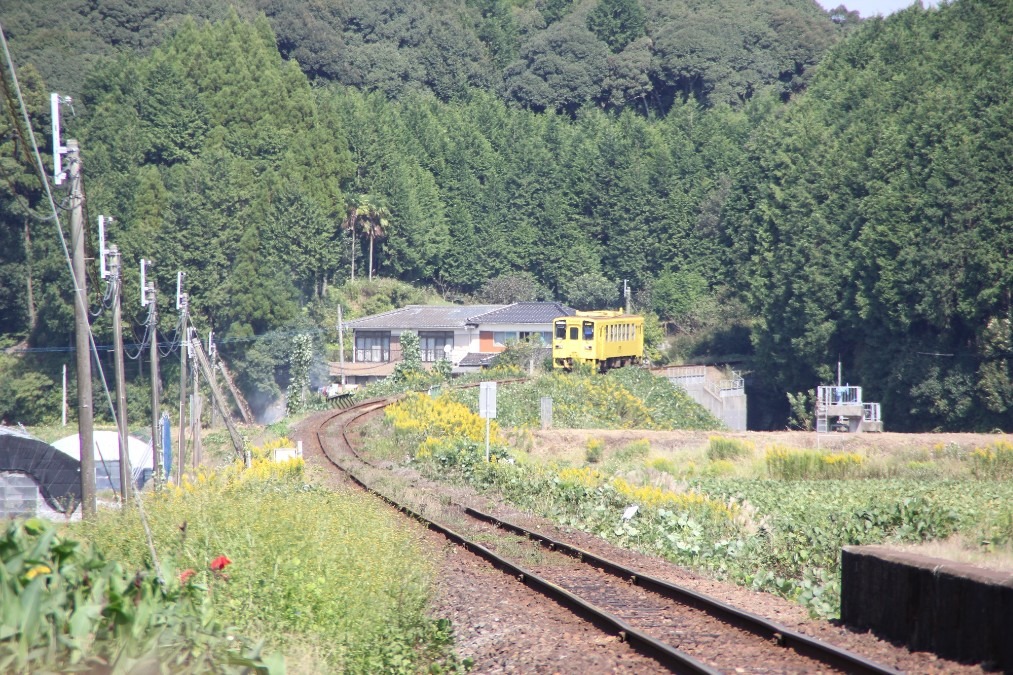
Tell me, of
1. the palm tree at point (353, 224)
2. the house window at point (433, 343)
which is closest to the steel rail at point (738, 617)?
the house window at point (433, 343)

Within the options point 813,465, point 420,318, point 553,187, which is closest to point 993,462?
point 813,465

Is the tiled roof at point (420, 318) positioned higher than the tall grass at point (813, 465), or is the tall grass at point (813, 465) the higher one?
the tiled roof at point (420, 318)

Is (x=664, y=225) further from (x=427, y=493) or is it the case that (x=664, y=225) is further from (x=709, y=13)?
(x=427, y=493)

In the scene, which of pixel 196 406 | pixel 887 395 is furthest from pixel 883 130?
pixel 196 406

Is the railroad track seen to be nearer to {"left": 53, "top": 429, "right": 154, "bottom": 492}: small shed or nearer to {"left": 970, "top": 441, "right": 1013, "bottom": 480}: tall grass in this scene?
{"left": 970, "top": 441, "right": 1013, "bottom": 480}: tall grass

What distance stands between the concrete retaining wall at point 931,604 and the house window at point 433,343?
170 feet

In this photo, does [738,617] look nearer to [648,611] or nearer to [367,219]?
[648,611]

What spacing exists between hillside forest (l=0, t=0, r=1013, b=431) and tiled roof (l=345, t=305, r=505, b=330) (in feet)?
10.8

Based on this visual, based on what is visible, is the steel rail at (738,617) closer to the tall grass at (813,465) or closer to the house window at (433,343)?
the tall grass at (813,465)

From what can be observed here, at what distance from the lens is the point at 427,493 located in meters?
19.3

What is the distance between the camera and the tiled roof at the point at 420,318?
60.2 meters

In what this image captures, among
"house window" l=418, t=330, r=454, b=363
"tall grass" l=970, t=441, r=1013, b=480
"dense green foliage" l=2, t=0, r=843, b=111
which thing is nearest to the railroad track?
"tall grass" l=970, t=441, r=1013, b=480

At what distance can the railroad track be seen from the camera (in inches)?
309

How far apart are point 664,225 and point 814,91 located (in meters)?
12.7
